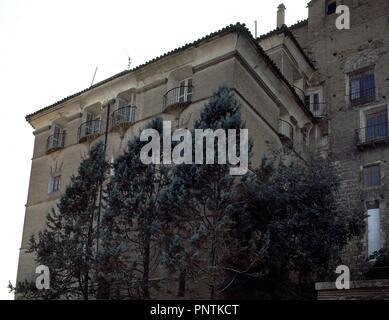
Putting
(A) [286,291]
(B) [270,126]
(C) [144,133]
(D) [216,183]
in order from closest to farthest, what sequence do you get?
(D) [216,183], (A) [286,291], (C) [144,133], (B) [270,126]

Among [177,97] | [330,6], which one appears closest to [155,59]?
[177,97]

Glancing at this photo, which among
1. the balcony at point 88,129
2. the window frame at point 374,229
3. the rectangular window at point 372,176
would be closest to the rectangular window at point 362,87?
the rectangular window at point 372,176

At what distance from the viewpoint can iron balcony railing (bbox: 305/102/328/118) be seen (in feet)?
86.8

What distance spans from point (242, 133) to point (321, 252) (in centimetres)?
416

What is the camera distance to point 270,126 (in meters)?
20.9

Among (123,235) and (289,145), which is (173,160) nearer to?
(123,235)

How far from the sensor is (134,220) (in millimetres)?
16531

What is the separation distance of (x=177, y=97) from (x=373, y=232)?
1035 centimetres

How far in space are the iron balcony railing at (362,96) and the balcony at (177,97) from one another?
31.9ft

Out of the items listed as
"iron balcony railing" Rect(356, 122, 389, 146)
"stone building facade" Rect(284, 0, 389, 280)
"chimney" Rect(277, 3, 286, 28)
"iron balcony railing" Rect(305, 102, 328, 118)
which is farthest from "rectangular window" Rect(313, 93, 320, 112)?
"chimney" Rect(277, 3, 286, 28)

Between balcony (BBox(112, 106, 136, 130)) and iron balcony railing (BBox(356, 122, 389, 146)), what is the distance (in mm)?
10346

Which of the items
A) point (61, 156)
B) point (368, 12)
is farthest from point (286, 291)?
point (368, 12)

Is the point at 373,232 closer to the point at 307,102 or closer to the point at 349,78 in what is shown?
the point at 307,102

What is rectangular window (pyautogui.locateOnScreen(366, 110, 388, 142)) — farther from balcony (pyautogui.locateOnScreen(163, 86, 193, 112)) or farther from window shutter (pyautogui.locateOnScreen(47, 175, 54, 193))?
window shutter (pyautogui.locateOnScreen(47, 175, 54, 193))
